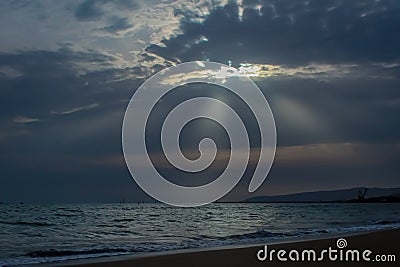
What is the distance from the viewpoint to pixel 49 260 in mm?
13648

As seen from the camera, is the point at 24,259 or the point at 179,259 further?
the point at 24,259

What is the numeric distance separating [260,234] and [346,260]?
12471mm

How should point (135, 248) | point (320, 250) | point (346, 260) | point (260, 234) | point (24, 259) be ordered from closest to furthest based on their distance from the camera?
point (346, 260) < point (320, 250) < point (24, 259) < point (135, 248) < point (260, 234)

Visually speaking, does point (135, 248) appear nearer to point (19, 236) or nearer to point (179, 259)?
point (179, 259)

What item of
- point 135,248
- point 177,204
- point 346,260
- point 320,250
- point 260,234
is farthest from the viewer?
point 177,204

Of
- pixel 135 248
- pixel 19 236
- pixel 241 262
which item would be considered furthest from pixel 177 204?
pixel 241 262

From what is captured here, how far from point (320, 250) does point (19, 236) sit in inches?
641

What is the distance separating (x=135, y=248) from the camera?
16609 millimetres

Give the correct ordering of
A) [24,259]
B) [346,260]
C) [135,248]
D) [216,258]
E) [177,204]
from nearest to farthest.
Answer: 1. [346,260]
2. [216,258]
3. [24,259]
4. [135,248]
5. [177,204]

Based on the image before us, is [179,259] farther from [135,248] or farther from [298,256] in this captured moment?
[135,248]

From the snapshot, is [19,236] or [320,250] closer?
[320,250]

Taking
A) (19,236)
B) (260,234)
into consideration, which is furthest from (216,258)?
(19,236)

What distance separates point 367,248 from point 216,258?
412 cm

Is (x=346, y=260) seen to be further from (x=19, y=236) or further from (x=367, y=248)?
(x=19, y=236)
